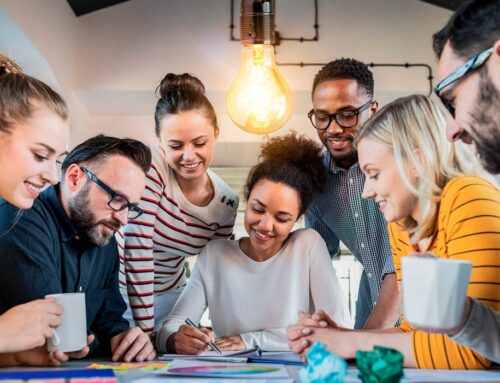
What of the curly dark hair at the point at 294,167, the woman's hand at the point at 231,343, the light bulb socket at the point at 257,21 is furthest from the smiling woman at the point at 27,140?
the light bulb socket at the point at 257,21

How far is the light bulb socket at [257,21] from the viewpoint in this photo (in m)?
2.24

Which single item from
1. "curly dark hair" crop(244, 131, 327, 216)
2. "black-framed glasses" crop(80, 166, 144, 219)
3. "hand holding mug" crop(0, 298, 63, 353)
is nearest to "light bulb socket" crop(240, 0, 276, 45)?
"curly dark hair" crop(244, 131, 327, 216)

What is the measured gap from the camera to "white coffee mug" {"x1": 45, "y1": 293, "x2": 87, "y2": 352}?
120cm

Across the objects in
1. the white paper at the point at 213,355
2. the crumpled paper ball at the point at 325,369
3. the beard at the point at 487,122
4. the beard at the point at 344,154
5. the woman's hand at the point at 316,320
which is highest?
the beard at the point at 344,154

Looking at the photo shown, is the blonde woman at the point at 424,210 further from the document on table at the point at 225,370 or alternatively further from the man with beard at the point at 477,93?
the document on table at the point at 225,370

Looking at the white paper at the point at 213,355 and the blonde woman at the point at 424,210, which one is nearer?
the blonde woman at the point at 424,210

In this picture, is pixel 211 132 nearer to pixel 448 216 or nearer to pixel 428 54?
pixel 448 216

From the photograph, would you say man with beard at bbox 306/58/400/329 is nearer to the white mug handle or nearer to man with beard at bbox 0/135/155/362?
man with beard at bbox 0/135/155/362

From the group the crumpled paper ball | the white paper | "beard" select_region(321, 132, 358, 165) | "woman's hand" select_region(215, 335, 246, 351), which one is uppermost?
"beard" select_region(321, 132, 358, 165)

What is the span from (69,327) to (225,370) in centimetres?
33

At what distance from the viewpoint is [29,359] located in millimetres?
1271

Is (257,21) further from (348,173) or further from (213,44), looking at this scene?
(213,44)

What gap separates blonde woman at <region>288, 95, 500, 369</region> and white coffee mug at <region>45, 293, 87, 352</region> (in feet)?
1.57

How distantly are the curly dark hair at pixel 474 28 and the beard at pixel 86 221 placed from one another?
99 cm
